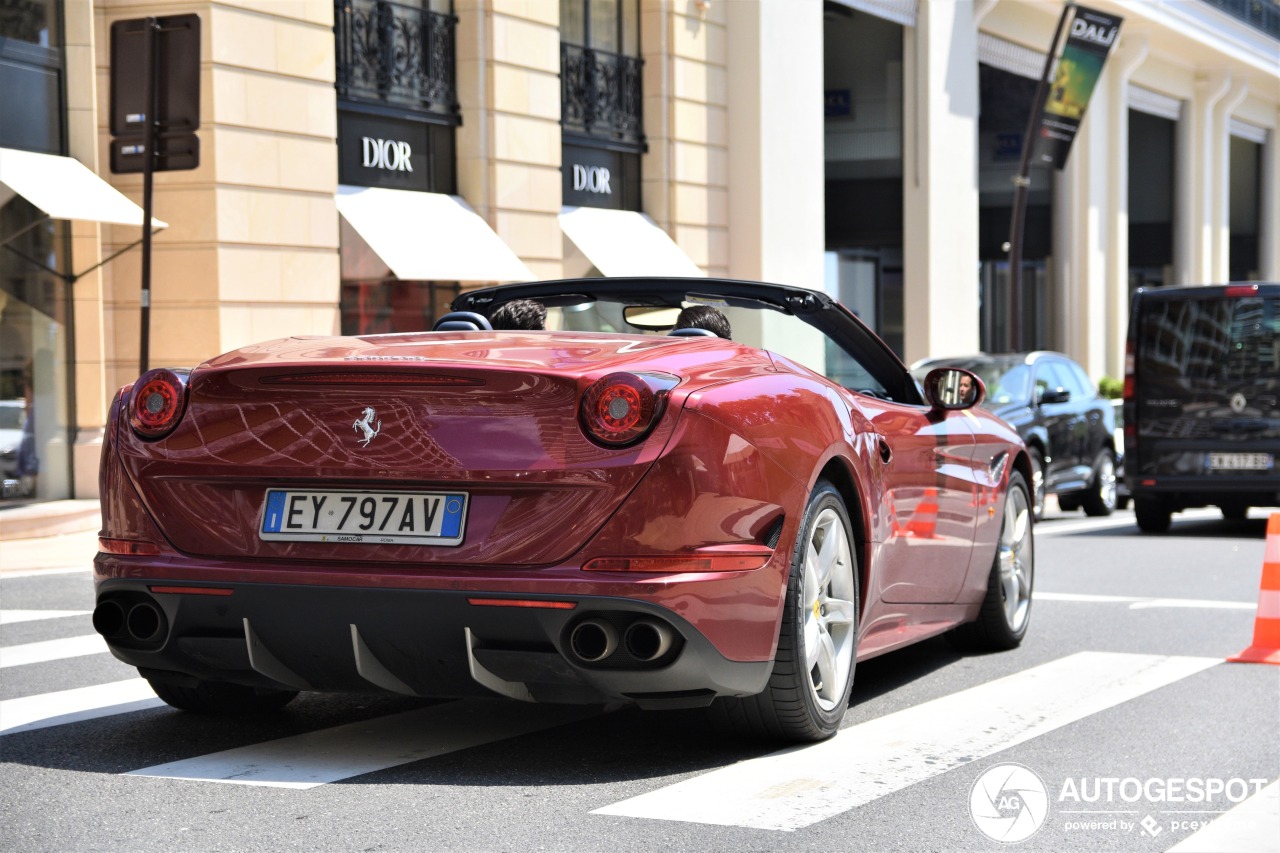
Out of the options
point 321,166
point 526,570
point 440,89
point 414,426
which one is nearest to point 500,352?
point 414,426

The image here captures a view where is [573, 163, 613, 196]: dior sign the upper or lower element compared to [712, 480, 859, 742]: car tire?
upper

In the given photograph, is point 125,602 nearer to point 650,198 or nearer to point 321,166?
point 321,166

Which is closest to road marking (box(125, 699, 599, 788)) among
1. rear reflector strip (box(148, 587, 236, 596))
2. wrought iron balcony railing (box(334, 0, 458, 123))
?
rear reflector strip (box(148, 587, 236, 596))

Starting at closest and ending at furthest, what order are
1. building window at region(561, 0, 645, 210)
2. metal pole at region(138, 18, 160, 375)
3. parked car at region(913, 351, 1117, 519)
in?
metal pole at region(138, 18, 160, 375)
parked car at region(913, 351, 1117, 519)
building window at region(561, 0, 645, 210)

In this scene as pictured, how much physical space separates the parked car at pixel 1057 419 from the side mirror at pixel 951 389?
9.41 m

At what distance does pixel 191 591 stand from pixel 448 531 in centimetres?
72

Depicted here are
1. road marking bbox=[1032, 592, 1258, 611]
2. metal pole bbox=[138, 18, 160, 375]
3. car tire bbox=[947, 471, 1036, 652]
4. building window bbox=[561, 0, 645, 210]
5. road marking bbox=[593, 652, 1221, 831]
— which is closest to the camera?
road marking bbox=[593, 652, 1221, 831]

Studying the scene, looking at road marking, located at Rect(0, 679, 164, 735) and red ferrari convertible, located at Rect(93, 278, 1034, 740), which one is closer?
red ferrari convertible, located at Rect(93, 278, 1034, 740)

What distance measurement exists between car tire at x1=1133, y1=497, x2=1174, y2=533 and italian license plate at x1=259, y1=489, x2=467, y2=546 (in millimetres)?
11923

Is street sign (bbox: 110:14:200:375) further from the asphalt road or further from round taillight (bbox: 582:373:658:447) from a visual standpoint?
round taillight (bbox: 582:373:658:447)

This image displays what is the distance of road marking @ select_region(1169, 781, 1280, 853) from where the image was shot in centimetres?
437

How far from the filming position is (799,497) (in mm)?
5109

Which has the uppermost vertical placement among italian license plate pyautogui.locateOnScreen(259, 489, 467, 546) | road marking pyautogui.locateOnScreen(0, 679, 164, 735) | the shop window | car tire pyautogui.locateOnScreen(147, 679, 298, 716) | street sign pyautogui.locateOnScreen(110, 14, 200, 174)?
street sign pyautogui.locateOnScreen(110, 14, 200, 174)

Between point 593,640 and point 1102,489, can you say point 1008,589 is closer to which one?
point 593,640
